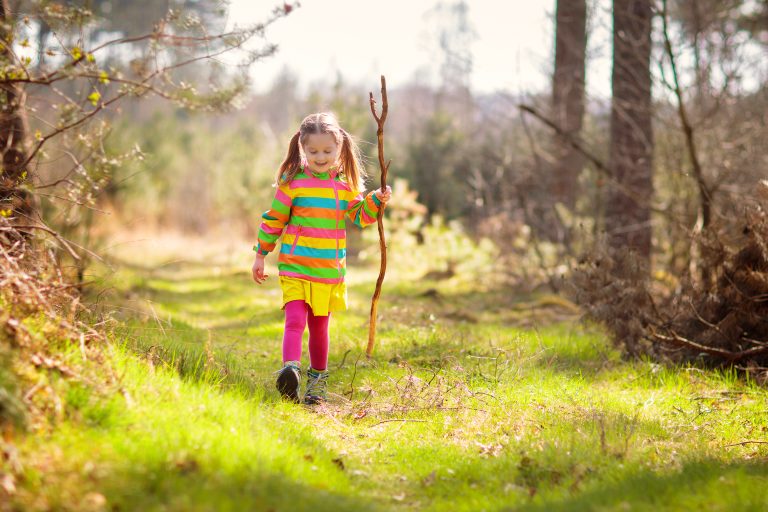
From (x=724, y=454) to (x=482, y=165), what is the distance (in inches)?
526

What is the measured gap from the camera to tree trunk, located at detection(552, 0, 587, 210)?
1079cm

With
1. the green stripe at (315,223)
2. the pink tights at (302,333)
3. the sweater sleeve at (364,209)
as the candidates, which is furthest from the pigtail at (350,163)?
the pink tights at (302,333)

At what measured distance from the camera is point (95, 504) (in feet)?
8.00

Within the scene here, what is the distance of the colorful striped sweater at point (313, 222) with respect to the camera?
4598 mm

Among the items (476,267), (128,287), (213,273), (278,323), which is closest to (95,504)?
(278,323)

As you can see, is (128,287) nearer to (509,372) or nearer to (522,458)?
(509,372)

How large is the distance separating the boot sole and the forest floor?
63 mm

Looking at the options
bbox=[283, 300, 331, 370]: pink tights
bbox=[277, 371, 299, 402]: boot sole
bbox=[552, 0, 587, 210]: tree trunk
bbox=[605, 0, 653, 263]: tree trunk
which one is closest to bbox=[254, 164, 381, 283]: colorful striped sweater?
bbox=[283, 300, 331, 370]: pink tights

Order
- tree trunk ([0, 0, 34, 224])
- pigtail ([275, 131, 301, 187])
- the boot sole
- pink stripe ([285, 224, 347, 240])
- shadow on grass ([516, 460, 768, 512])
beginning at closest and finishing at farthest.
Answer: shadow on grass ([516, 460, 768, 512]) → tree trunk ([0, 0, 34, 224]) → the boot sole → pink stripe ([285, 224, 347, 240]) → pigtail ([275, 131, 301, 187])

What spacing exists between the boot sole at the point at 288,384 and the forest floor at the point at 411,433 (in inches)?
2.5

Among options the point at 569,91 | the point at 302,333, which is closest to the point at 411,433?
the point at 302,333

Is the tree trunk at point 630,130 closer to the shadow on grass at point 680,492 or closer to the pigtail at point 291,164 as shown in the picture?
the pigtail at point 291,164

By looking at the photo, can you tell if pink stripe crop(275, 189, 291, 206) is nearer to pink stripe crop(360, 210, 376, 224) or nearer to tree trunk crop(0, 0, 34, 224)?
pink stripe crop(360, 210, 376, 224)

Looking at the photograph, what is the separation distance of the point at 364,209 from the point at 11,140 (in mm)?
2220
